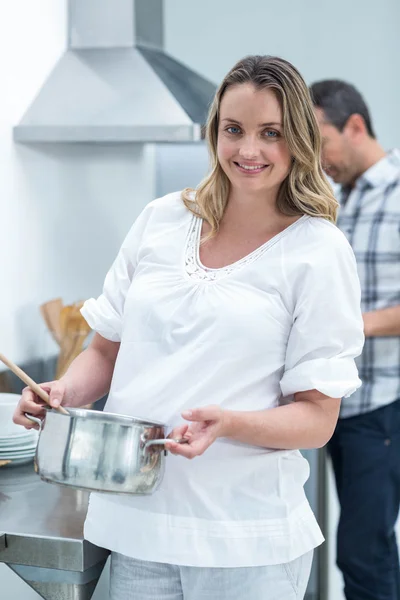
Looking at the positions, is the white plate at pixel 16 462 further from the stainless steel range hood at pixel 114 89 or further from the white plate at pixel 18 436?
the stainless steel range hood at pixel 114 89

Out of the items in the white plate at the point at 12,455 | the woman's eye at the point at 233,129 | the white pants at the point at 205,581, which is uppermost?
the woman's eye at the point at 233,129

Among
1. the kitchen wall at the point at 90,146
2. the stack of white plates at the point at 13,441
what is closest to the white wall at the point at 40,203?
the kitchen wall at the point at 90,146

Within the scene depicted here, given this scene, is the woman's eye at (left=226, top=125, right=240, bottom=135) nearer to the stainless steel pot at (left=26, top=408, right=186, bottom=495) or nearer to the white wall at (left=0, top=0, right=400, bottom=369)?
the stainless steel pot at (left=26, top=408, right=186, bottom=495)

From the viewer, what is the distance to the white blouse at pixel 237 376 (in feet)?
3.92

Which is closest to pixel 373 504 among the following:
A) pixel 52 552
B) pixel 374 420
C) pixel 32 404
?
pixel 374 420

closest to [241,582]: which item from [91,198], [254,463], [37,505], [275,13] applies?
[254,463]

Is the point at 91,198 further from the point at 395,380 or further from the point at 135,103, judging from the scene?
the point at 395,380

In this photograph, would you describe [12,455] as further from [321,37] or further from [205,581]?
[321,37]

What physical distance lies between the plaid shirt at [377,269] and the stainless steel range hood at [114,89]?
48 cm

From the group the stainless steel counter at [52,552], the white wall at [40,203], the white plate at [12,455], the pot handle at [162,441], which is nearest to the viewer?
the pot handle at [162,441]

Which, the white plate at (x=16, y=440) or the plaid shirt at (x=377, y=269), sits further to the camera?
the plaid shirt at (x=377, y=269)

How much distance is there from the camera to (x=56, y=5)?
2.40 meters

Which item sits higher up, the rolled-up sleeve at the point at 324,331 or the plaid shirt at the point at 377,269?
the rolled-up sleeve at the point at 324,331

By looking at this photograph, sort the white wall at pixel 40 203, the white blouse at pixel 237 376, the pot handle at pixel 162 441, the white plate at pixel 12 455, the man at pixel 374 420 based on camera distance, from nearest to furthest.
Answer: the pot handle at pixel 162 441, the white blouse at pixel 237 376, the white plate at pixel 12 455, the white wall at pixel 40 203, the man at pixel 374 420
